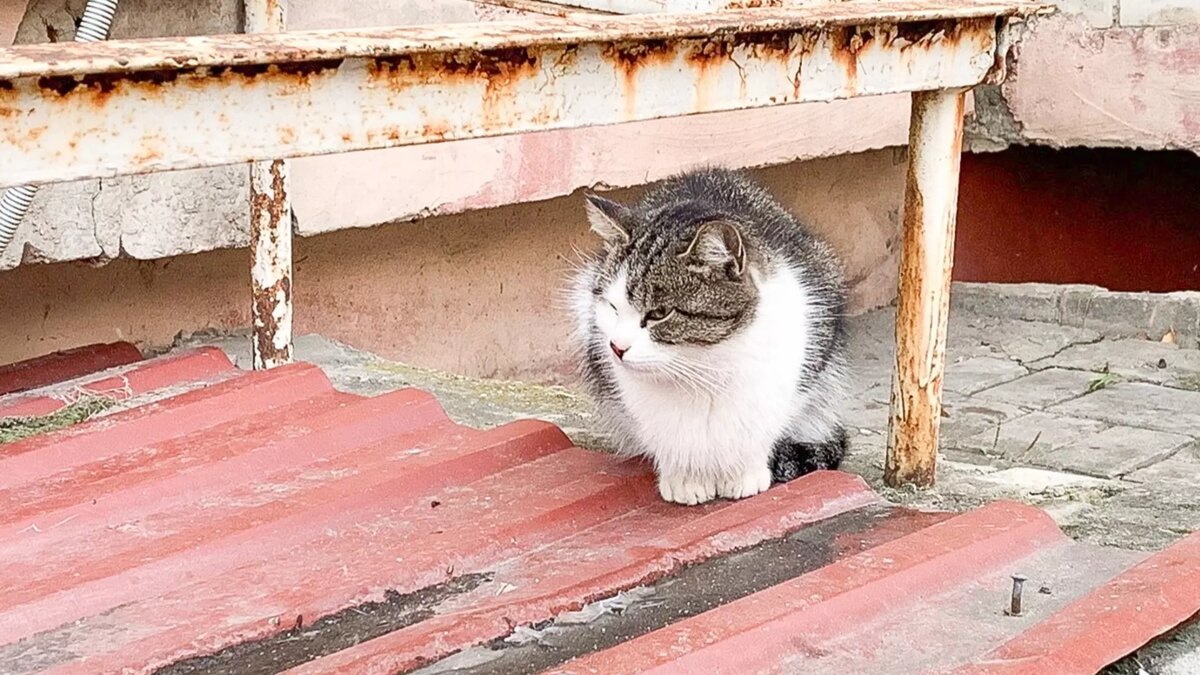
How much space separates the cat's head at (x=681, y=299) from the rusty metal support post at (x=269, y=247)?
1178mm

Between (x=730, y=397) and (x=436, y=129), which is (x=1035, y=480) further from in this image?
(x=436, y=129)

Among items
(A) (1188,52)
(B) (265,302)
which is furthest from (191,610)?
(A) (1188,52)

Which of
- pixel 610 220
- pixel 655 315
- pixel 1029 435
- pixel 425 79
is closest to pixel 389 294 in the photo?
pixel 610 220

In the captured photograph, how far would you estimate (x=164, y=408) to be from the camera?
3062mm

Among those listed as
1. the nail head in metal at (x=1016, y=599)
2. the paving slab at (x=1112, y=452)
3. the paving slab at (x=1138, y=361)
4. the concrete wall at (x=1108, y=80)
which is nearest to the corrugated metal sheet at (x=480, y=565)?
the nail head in metal at (x=1016, y=599)

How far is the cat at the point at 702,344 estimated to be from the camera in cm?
269

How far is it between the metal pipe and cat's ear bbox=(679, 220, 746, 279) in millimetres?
1427

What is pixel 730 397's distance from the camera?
2730mm

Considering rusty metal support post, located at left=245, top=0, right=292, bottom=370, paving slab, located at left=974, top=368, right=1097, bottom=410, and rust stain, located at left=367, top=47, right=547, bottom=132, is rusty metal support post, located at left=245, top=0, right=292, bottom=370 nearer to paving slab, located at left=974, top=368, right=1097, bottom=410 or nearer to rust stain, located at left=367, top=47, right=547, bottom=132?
rust stain, located at left=367, top=47, right=547, bottom=132

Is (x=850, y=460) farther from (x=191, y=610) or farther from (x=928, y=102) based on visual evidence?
(x=191, y=610)

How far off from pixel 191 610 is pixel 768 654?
2.81 ft

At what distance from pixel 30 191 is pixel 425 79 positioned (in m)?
1.63

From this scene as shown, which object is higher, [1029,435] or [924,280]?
[924,280]

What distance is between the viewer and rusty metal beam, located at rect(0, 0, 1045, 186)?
5.15 feet
